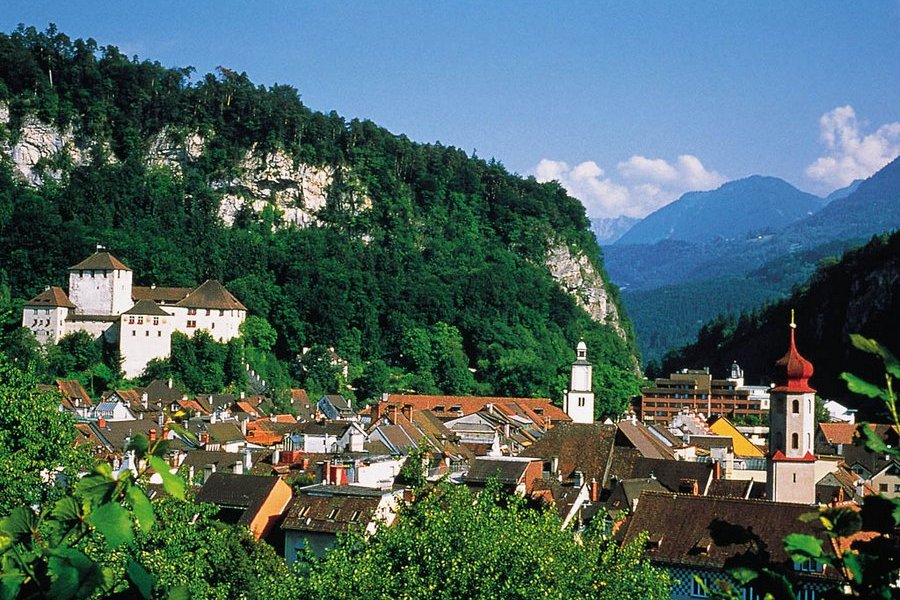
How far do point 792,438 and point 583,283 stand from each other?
3077 inches

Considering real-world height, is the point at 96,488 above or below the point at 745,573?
above

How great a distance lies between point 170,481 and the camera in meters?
3.69

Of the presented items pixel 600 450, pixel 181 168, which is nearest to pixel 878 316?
pixel 181 168

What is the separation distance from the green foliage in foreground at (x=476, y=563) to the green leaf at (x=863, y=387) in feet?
40.0

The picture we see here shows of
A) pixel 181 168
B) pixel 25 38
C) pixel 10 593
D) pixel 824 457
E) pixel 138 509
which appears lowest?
pixel 824 457

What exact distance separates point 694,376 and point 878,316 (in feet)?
51.6

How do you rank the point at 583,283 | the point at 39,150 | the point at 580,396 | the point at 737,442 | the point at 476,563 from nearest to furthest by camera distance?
1. the point at 476,563
2. the point at 737,442
3. the point at 580,396
4. the point at 39,150
5. the point at 583,283

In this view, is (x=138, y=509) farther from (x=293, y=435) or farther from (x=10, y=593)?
(x=293, y=435)

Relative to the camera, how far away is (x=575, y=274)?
4254 inches

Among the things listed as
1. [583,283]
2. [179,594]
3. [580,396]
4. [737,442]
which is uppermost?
[583,283]

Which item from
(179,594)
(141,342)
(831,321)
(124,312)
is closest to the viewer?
(179,594)

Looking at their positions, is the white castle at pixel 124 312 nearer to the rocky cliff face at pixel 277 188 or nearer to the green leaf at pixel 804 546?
the rocky cliff face at pixel 277 188

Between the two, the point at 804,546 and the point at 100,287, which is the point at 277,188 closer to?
the point at 100,287

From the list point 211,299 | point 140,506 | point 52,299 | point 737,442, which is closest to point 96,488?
point 140,506
